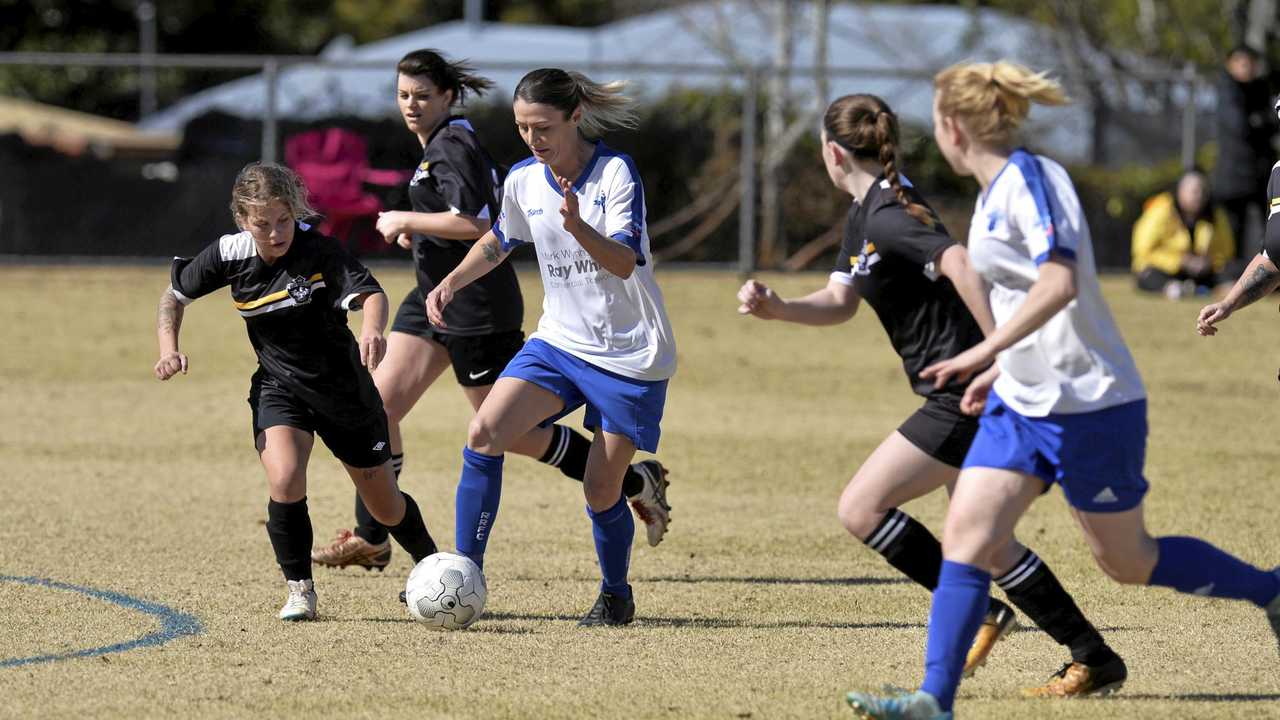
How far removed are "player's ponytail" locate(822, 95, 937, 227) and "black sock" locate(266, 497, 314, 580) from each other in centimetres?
223

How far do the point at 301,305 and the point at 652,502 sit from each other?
5.73 feet

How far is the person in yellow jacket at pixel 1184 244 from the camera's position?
16953 mm

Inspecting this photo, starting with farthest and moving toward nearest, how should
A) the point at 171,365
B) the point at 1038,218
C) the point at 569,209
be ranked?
the point at 171,365, the point at 569,209, the point at 1038,218

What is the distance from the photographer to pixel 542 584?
256 inches

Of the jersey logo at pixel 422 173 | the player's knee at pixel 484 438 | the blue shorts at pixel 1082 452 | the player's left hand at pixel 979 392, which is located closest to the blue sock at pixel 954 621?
the blue shorts at pixel 1082 452

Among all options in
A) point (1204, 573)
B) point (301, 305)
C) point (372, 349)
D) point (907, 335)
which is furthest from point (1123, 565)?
point (301, 305)

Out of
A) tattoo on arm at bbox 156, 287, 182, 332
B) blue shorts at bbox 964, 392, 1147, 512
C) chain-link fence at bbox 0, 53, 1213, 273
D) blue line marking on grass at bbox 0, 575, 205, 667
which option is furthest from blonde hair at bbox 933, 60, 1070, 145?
chain-link fence at bbox 0, 53, 1213, 273

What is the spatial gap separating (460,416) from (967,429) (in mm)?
6480

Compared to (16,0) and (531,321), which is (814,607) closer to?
(531,321)

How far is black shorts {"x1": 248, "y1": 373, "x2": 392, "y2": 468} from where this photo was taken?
5.86m

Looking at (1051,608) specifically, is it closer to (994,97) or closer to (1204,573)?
(1204,573)

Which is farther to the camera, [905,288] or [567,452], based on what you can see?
[567,452]

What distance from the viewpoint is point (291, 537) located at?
5770 mm

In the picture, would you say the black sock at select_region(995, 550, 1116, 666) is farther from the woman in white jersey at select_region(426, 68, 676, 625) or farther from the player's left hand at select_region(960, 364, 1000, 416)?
the woman in white jersey at select_region(426, 68, 676, 625)
